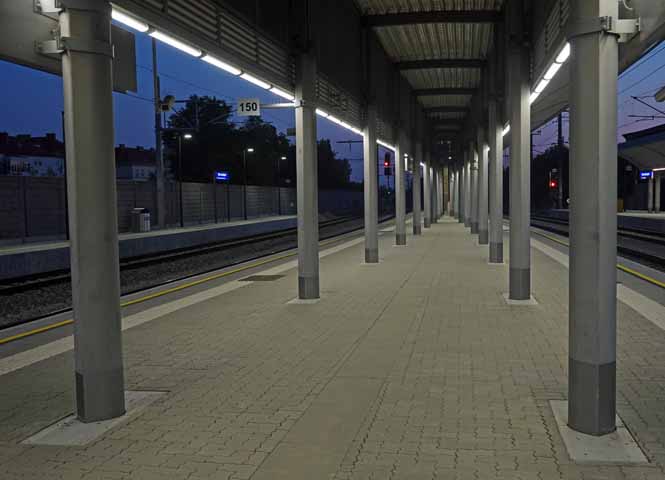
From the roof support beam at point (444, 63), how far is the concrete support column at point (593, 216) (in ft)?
53.0

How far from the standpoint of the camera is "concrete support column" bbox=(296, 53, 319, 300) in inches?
420

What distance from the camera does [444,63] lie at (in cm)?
2028

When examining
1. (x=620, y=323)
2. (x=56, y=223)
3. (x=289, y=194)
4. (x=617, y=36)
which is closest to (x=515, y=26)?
(x=620, y=323)

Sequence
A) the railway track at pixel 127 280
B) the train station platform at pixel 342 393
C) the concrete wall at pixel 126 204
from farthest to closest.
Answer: the concrete wall at pixel 126 204
the railway track at pixel 127 280
the train station platform at pixel 342 393

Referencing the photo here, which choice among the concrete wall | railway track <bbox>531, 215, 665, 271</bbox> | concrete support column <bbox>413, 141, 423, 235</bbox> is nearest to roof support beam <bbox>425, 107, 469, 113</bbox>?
concrete support column <bbox>413, 141, 423, 235</bbox>

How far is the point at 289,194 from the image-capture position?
62844 mm

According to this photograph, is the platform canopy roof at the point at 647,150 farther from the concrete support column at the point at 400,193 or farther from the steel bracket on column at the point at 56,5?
the steel bracket on column at the point at 56,5

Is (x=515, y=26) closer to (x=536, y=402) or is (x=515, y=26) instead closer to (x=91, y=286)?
(x=536, y=402)

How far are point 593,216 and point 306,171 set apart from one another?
6645 millimetres

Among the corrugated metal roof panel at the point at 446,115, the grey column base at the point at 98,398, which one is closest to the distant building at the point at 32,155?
the corrugated metal roof panel at the point at 446,115

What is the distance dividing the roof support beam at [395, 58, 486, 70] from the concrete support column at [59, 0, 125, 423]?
644 inches

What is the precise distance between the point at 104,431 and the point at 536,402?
3210mm

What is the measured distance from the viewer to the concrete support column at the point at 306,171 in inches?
420

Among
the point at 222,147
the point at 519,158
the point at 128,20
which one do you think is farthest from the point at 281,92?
the point at 222,147
